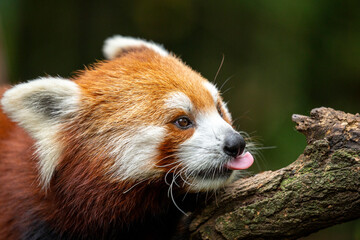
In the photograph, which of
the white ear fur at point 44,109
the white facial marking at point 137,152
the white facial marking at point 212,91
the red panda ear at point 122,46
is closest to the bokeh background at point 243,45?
the red panda ear at point 122,46

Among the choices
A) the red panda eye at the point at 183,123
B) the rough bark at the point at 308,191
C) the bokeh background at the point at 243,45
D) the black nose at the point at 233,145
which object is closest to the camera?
the rough bark at the point at 308,191

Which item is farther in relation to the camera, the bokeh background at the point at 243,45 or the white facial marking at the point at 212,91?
the bokeh background at the point at 243,45

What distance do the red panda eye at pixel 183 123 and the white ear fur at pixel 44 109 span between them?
2.27 ft

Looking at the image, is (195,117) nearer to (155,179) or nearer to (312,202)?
(155,179)

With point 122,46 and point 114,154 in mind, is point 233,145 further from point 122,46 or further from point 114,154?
point 122,46

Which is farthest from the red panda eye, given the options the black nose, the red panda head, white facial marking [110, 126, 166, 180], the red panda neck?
the red panda neck

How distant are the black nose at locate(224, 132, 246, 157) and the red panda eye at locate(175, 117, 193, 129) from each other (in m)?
0.29

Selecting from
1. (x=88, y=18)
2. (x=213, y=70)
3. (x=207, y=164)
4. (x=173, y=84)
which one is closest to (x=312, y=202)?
(x=207, y=164)

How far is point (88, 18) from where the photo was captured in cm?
688

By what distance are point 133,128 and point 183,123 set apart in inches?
13.1

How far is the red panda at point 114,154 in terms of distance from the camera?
2.54 m

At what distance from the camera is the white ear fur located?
257 cm

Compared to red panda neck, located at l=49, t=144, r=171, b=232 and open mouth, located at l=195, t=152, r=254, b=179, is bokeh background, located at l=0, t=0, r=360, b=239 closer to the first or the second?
open mouth, located at l=195, t=152, r=254, b=179

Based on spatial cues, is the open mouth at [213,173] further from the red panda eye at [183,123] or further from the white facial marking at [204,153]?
the red panda eye at [183,123]
